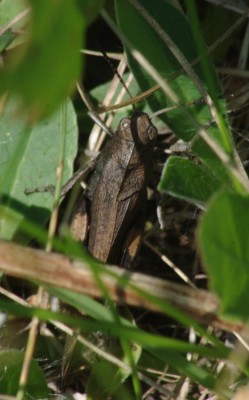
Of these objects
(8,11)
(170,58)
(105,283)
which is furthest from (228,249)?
(8,11)

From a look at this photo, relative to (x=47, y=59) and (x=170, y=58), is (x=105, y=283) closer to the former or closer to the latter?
(x=47, y=59)

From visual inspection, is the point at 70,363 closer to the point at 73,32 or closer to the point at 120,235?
the point at 120,235

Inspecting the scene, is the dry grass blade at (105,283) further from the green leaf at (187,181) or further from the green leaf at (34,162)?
the green leaf at (34,162)

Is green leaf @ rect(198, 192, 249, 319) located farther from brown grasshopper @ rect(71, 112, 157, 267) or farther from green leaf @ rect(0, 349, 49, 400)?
brown grasshopper @ rect(71, 112, 157, 267)

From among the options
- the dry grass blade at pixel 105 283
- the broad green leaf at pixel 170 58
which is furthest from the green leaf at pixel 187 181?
the dry grass blade at pixel 105 283

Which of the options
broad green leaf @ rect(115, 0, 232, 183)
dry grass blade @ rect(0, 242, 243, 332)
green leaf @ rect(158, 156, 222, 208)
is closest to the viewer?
dry grass blade @ rect(0, 242, 243, 332)

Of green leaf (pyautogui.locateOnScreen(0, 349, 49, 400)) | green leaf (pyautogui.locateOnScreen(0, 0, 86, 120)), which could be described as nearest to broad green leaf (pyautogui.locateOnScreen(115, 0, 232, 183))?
green leaf (pyautogui.locateOnScreen(0, 349, 49, 400))

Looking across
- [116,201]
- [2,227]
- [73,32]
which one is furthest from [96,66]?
[73,32]
